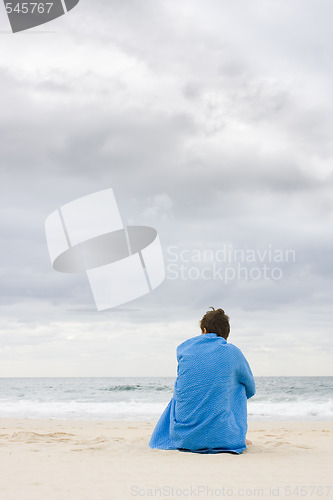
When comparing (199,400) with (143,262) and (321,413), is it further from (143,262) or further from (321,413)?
(321,413)

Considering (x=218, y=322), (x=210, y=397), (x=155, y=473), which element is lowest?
(x=210, y=397)

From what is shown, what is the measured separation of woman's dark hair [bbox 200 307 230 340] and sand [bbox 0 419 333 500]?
109 centimetres

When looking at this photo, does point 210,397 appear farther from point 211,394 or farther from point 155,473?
point 155,473

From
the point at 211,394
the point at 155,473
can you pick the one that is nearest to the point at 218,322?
the point at 211,394

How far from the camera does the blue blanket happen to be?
448 centimetres

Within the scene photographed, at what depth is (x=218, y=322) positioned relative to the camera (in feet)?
15.6

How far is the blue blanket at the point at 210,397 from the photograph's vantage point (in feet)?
14.7

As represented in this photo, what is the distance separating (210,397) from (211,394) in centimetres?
3

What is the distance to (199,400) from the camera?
453 centimetres

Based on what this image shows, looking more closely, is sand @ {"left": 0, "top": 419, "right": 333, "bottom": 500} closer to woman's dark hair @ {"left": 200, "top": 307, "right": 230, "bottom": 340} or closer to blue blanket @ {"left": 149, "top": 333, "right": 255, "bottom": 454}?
blue blanket @ {"left": 149, "top": 333, "right": 255, "bottom": 454}

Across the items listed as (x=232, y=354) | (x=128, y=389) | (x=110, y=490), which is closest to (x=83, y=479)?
(x=110, y=490)

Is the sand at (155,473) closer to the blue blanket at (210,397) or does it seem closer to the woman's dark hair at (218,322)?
the blue blanket at (210,397)

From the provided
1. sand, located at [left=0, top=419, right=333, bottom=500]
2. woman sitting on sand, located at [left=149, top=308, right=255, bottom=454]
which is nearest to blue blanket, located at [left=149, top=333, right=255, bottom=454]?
woman sitting on sand, located at [left=149, top=308, right=255, bottom=454]

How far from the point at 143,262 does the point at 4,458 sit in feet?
22.7
